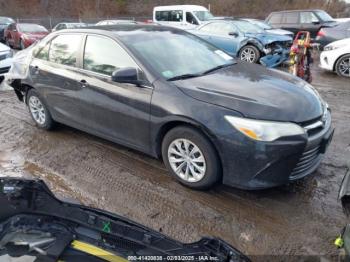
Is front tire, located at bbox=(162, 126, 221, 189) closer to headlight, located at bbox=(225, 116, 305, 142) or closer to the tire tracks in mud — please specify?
the tire tracks in mud

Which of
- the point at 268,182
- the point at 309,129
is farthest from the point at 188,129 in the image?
the point at 309,129

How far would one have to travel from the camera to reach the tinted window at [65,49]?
4684mm

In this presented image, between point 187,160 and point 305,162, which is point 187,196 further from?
point 305,162

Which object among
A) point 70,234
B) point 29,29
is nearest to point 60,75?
point 70,234

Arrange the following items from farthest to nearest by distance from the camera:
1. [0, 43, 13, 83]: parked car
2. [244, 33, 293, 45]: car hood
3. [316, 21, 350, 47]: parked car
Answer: [316, 21, 350, 47]: parked car
[244, 33, 293, 45]: car hood
[0, 43, 13, 83]: parked car

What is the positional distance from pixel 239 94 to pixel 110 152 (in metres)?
2.11

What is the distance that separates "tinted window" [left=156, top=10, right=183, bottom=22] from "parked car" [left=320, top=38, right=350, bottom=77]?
9113 mm

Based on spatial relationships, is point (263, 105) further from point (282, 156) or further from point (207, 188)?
point (207, 188)

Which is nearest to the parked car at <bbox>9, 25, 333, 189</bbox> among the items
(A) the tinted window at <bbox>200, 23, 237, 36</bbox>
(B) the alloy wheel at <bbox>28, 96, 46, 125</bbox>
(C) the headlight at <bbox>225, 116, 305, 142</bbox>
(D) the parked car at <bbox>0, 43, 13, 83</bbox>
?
(C) the headlight at <bbox>225, 116, 305, 142</bbox>

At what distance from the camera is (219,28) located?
37.0ft

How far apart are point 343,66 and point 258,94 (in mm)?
6792

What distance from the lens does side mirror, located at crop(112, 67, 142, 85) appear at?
12.2 ft

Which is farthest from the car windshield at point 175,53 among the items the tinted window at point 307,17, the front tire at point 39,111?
the tinted window at point 307,17

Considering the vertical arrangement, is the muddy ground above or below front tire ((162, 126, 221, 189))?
below
